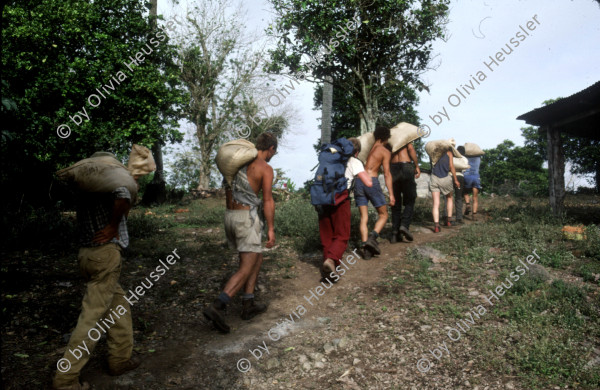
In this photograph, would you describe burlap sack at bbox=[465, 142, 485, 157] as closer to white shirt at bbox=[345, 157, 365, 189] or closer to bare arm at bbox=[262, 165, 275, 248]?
white shirt at bbox=[345, 157, 365, 189]

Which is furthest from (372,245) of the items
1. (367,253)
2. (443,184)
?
(443,184)

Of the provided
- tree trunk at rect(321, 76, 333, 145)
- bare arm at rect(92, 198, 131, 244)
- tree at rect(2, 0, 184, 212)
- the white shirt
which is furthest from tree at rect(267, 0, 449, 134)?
bare arm at rect(92, 198, 131, 244)

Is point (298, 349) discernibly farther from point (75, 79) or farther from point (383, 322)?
point (75, 79)

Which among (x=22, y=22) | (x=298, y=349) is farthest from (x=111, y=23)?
(x=298, y=349)

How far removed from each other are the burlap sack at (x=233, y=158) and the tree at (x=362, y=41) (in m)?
8.68

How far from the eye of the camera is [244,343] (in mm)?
3959

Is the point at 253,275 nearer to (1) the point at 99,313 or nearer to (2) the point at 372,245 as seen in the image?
(1) the point at 99,313

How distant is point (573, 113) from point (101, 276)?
9.47 meters

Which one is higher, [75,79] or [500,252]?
[75,79]

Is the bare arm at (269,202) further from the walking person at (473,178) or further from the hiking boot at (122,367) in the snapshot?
the walking person at (473,178)

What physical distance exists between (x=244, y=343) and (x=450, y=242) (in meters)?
4.39

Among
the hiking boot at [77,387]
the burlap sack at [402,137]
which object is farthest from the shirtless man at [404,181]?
the hiking boot at [77,387]

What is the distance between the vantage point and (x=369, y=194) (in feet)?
20.6

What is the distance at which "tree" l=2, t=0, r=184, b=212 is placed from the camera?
9680 millimetres
